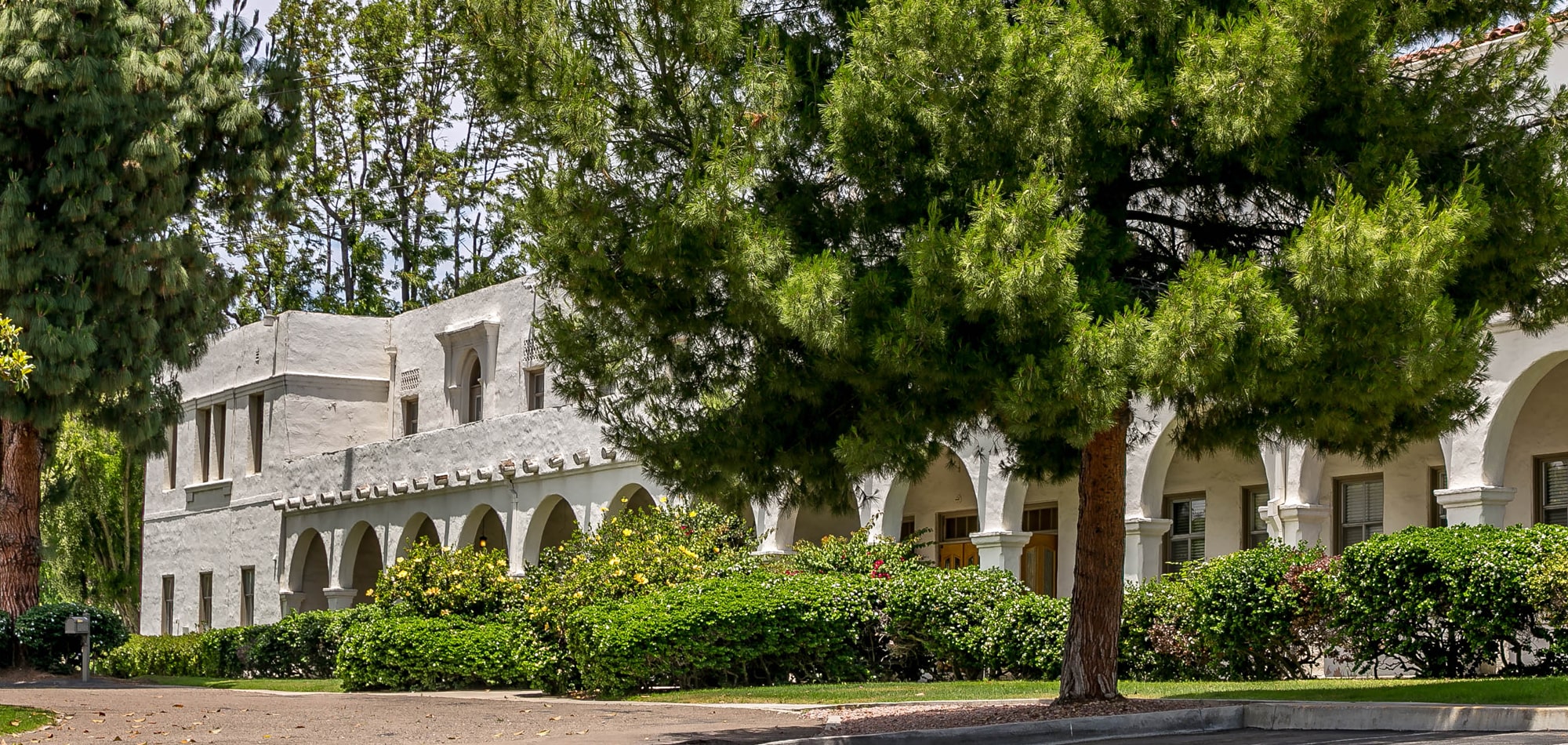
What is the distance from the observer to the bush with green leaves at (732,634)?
18.2 metres

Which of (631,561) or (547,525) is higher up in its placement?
(547,525)

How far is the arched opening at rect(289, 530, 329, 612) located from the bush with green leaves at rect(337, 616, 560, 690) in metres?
14.0

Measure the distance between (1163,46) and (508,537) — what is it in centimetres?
2020

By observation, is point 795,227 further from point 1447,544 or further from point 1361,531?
point 1361,531

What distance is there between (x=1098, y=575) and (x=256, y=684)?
1603 centimetres

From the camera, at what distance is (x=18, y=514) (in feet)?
87.9

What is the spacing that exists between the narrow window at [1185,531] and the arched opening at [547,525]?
9.19m

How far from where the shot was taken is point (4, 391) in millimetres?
24781

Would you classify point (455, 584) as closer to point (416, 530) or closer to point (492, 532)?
point (416, 530)


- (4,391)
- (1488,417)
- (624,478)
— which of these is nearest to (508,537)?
(624,478)

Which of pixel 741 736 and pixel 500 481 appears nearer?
pixel 741 736

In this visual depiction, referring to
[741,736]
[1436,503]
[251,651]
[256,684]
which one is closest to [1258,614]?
[1436,503]

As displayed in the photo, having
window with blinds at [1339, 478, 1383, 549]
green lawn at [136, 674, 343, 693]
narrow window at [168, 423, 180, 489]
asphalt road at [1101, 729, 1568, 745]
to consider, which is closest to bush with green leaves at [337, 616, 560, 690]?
green lawn at [136, 674, 343, 693]

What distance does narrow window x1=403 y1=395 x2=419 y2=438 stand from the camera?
119ft
